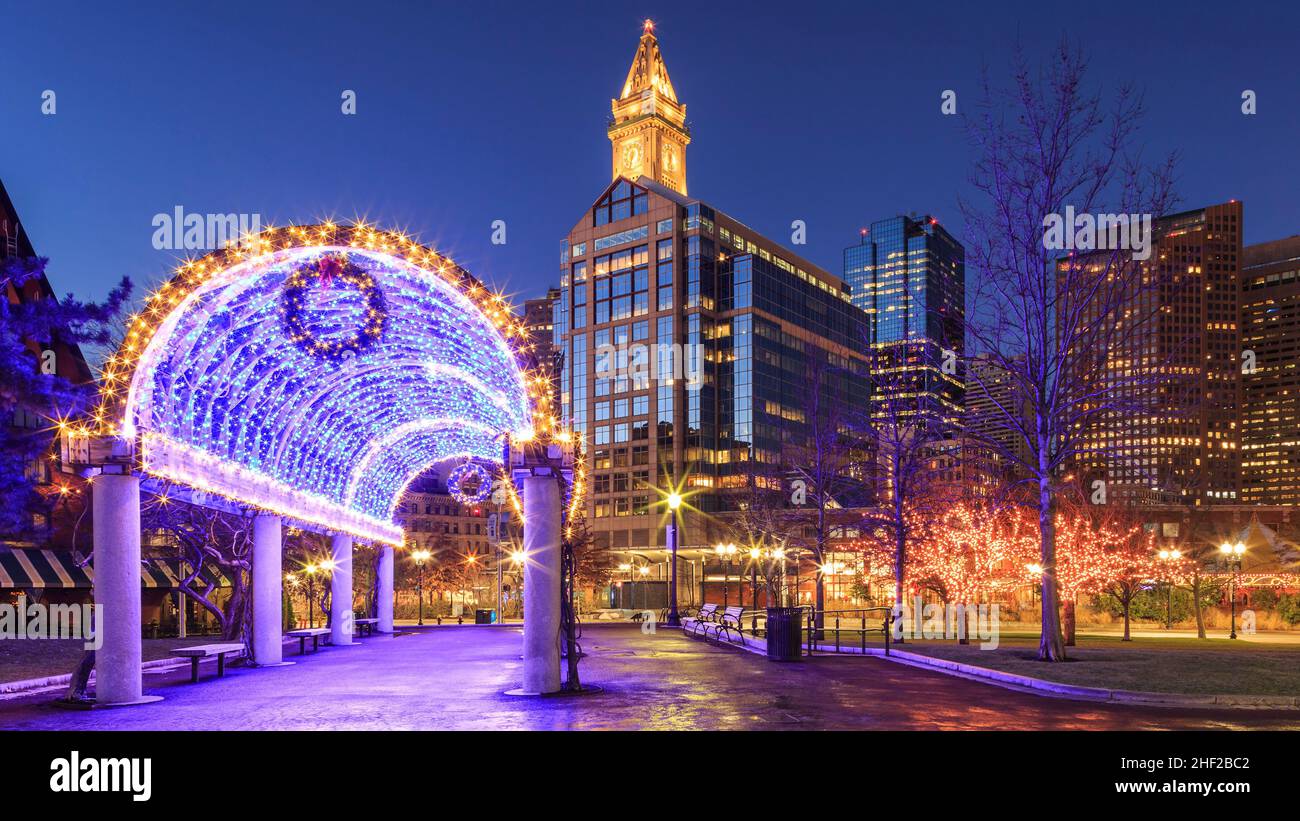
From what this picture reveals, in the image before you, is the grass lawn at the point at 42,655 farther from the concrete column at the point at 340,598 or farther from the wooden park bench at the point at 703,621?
the wooden park bench at the point at 703,621

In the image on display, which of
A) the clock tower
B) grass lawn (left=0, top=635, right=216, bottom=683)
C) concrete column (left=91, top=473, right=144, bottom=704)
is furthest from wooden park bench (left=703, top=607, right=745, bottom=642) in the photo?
the clock tower

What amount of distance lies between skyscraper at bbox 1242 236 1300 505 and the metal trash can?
4685 inches

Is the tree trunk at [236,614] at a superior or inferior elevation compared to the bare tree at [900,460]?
inferior

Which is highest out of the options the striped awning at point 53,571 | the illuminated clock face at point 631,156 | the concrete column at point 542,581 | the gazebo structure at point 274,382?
the illuminated clock face at point 631,156

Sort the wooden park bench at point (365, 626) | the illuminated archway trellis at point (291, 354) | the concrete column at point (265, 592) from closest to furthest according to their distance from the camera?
the illuminated archway trellis at point (291, 354) < the concrete column at point (265, 592) < the wooden park bench at point (365, 626)

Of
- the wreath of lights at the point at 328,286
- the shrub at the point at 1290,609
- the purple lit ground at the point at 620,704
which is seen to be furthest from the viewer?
the shrub at the point at 1290,609

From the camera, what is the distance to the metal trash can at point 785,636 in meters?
23.4

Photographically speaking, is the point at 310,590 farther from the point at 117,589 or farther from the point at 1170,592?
the point at 1170,592

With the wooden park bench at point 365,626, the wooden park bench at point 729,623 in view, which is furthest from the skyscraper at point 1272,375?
the wooden park bench at point 365,626

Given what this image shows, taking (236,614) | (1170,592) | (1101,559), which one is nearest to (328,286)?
(236,614)

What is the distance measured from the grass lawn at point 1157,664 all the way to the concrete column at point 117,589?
49.0 feet
